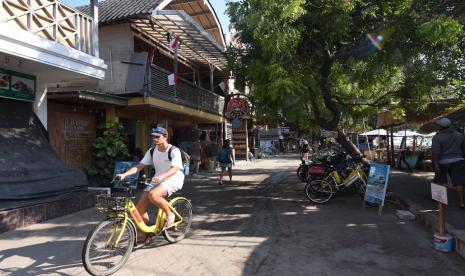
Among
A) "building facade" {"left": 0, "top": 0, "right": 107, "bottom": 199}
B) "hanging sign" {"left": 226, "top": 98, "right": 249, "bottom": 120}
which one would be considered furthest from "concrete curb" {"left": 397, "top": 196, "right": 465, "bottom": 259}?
"hanging sign" {"left": 226, "top": 98, "right": 249, "bottom": 120}

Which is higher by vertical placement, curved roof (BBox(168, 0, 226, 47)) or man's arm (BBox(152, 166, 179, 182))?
curved roof (BBox(168, 0, 226, 47))

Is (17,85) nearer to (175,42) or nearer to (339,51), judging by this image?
(175,42)

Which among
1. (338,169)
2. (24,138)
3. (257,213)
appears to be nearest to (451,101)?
A: (338,169)

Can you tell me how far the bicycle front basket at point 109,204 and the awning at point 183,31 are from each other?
28.0 ft

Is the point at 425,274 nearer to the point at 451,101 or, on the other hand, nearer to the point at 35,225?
the point at 35,225

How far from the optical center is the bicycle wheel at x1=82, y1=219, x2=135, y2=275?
4855mm

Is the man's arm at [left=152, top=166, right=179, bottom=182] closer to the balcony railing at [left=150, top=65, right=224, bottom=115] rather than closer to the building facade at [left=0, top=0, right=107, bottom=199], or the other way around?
the building facade at [left=0, top=0, right=107, bottom=199]

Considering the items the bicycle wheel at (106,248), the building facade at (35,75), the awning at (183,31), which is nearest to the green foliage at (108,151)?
the building facade at (35,75)

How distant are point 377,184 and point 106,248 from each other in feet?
20.0

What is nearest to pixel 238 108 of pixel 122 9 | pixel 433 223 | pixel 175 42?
pixel 175 42

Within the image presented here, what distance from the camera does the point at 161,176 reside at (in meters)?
5.79

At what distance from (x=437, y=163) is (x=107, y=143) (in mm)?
9029

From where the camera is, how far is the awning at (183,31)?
13070 millimetres

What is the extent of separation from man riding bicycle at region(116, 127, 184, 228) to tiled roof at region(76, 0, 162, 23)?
761 cm
